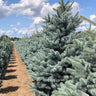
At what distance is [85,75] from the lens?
2256 mm

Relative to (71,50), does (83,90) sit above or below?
below

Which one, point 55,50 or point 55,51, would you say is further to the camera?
point 55,50

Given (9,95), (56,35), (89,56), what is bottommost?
(9,95)

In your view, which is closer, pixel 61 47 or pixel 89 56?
pixel 89 56

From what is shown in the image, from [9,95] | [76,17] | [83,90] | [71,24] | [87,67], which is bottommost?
[9,95]

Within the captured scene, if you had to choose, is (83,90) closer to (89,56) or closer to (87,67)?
(87,67)

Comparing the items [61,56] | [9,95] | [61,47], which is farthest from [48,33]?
[9,95]

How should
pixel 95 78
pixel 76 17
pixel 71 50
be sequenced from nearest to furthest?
pixel 95 78
pixel 71 50
pixel 76 17

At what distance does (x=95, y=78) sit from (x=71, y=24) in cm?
297

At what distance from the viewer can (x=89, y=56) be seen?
2252 mm

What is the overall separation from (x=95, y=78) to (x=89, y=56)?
38cm

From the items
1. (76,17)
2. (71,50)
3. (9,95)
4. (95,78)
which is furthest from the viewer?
(9,95)

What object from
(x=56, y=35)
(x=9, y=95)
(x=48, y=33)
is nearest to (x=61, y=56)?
(x=56, y=35)

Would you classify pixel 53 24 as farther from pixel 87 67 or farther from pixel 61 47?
pixel 87 67
